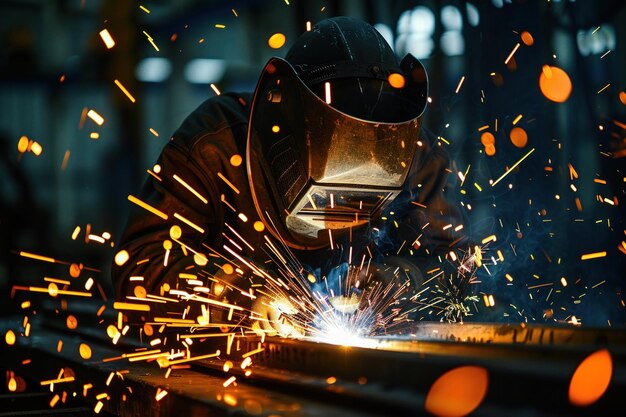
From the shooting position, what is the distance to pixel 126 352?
7.86ft

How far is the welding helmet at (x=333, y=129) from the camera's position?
6.29ft

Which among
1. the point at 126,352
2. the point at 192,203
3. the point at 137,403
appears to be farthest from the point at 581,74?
the point at 137,403

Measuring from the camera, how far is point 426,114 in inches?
183

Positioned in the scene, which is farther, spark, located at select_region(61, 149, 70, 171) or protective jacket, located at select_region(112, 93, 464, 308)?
spark, located at select_region(61, 149, 70, 171)

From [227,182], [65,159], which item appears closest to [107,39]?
[65,159]

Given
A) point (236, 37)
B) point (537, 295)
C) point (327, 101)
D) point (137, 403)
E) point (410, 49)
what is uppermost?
point (236, 37)

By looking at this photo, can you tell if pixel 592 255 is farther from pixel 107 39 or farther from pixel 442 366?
pixel 107 39

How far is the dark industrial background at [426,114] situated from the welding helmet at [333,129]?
94cm

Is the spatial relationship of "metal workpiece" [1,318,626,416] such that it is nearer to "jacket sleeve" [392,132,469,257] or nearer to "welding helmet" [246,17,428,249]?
"welding helmet" [246,17,428,249]

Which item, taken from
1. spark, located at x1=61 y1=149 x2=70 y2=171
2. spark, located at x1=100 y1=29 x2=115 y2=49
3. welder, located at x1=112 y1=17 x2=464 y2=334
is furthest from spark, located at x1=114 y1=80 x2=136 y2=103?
welder, located at x1=112 y1=17 x2=464 y2=334

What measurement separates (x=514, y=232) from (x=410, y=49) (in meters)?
1.30

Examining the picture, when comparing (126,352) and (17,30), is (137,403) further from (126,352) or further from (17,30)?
(17,30)

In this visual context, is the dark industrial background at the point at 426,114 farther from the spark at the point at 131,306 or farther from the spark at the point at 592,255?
the spark at the point at 131,306

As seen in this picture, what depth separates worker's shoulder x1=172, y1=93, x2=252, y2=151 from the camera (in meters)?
2.58
